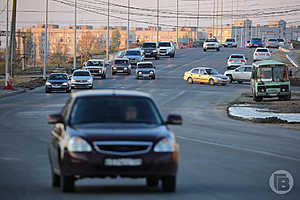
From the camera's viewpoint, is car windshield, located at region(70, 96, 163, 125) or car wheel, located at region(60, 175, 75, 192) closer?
car wheel, located at region(60, 175, 75, 192)

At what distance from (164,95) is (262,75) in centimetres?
781

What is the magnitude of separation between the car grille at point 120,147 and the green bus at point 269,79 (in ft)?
114

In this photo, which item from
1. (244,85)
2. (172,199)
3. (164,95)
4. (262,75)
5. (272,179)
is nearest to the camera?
(172,199)

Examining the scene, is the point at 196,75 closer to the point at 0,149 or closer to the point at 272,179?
the point at 0,149

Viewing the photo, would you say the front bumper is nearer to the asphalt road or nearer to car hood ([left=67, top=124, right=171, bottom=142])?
car hood ([left=67, top=124, right=171, bottom=142])

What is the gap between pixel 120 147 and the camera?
33.6 ft

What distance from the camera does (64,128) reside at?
10.9 m

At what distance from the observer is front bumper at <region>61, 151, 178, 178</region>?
1013cm

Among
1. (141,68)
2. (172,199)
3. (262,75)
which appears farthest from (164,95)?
(172,199)

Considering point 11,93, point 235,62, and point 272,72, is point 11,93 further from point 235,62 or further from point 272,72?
point 235,62

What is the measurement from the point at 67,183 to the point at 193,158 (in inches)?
272

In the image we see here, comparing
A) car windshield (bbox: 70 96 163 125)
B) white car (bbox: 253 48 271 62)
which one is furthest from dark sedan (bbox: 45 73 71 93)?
car windshield (bbox: 70 96 163 125)

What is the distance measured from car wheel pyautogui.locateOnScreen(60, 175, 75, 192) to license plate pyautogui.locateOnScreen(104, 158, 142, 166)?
67 cm

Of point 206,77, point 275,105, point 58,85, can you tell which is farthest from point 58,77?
point 275,105
